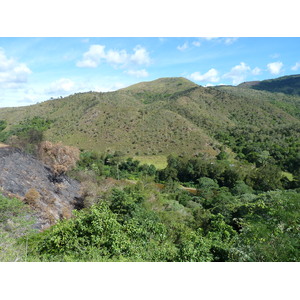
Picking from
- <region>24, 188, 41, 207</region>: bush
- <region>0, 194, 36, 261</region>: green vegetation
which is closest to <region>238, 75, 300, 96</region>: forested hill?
<region>24, 188, 41, 207</region>: bush

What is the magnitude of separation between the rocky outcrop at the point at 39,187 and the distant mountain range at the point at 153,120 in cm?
2461

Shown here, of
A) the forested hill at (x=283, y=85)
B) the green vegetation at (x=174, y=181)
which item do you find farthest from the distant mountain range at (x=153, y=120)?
the forested hill at (x=283, y=85)

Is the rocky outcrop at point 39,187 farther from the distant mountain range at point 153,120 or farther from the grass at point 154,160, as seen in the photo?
the distant mountain range at point 153,120

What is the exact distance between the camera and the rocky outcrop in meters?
12.8

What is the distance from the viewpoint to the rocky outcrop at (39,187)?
503 inches

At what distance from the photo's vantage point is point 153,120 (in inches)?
2024

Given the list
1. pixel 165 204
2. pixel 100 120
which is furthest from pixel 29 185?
pixel 100 120

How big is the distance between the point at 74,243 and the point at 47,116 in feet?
208

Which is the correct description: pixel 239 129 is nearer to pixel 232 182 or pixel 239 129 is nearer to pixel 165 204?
pixel 232 182

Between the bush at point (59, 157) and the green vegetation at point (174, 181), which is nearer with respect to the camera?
the green vegetation at point (174, 181)

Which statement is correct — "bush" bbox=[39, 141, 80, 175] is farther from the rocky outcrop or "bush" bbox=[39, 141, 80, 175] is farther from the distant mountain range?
the distant mountain range

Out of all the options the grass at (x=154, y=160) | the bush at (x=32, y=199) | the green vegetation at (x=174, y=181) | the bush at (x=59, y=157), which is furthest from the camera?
the grass at (x=154, y=160)

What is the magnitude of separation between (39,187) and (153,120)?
3695 cm

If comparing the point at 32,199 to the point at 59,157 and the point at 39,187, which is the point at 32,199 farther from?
the point at 59,157
